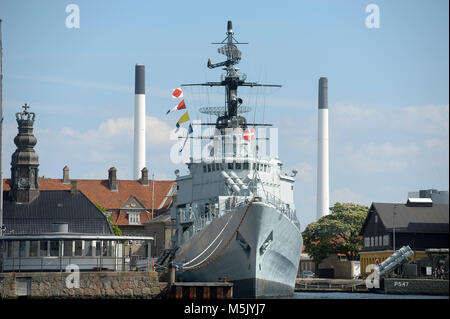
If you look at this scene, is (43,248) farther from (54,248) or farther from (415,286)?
(415,286)

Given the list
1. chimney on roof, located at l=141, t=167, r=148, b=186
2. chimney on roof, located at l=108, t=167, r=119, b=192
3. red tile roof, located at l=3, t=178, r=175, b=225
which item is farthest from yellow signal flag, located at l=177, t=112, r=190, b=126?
chimney on roof, located at l=141, t=167, r=148, b=186

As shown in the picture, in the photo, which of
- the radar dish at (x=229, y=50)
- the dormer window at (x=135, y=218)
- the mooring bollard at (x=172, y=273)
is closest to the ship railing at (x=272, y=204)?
the mooring bollard at (x=172, y=273)

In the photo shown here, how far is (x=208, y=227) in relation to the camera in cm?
6962

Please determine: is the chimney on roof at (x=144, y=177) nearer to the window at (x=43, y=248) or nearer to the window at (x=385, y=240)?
the window at (x=385, y=240)

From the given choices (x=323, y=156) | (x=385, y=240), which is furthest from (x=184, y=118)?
(x=323, y=156)

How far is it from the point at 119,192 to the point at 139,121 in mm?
10427

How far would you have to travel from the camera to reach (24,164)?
7469 centimetres

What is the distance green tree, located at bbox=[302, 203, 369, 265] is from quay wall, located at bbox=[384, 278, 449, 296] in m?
25.4

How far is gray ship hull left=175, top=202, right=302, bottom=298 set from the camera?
64812mm

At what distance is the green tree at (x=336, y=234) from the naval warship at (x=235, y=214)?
32.8m

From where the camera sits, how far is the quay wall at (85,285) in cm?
5856
